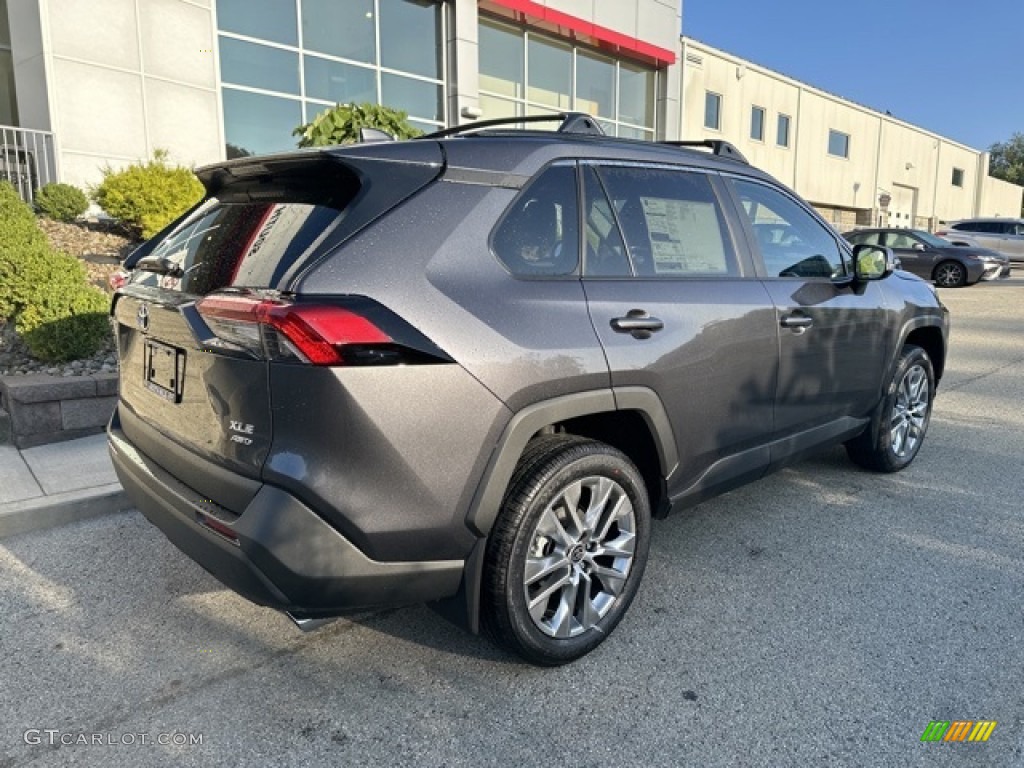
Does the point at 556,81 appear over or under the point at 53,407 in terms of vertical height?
over

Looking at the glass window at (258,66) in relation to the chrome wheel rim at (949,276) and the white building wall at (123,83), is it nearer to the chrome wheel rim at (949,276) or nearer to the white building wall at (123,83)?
the white building wall at (123,83)

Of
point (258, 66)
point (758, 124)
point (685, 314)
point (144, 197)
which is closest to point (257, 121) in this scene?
point (258, 66)

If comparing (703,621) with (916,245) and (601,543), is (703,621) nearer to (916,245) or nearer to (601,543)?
(601,543)

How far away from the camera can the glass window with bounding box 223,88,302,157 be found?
11.4 m

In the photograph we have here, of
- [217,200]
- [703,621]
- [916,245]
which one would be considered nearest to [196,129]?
[217,200]

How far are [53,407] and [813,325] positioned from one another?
15.1 feet

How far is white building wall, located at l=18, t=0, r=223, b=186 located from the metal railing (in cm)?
18

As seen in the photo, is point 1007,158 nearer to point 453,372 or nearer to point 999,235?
point 999,235

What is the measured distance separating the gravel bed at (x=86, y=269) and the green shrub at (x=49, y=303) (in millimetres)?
100

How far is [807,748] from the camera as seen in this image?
7.10 ft

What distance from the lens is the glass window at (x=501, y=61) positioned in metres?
15.2

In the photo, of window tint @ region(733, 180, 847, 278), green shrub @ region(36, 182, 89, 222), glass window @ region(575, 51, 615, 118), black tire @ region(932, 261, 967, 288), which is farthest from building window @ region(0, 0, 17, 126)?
black tire @ region(932, 261, 967, 288)

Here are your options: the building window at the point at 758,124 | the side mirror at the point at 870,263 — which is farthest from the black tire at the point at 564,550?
the building window at the point at 758,124

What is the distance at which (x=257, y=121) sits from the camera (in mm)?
11633
